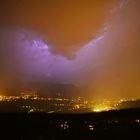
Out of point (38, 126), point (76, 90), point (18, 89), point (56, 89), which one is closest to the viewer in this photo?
point (38, 126)

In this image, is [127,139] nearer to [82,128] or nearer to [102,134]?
[102,134]

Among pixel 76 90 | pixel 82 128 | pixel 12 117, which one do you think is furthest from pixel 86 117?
pixel 76 90

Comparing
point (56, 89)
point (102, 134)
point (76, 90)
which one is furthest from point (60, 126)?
point (56, 89)

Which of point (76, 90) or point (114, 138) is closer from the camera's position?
point (114, 138)

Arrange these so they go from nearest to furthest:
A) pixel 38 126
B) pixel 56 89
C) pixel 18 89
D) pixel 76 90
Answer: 1. pixel 38 126
2. pixel 76 90
3. pixel 56 89
4. pixel 18 89

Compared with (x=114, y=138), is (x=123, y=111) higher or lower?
higher

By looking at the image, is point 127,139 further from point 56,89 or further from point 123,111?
point 56,89

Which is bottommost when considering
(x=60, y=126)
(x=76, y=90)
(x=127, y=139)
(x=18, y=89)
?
(x=127, y=139)
